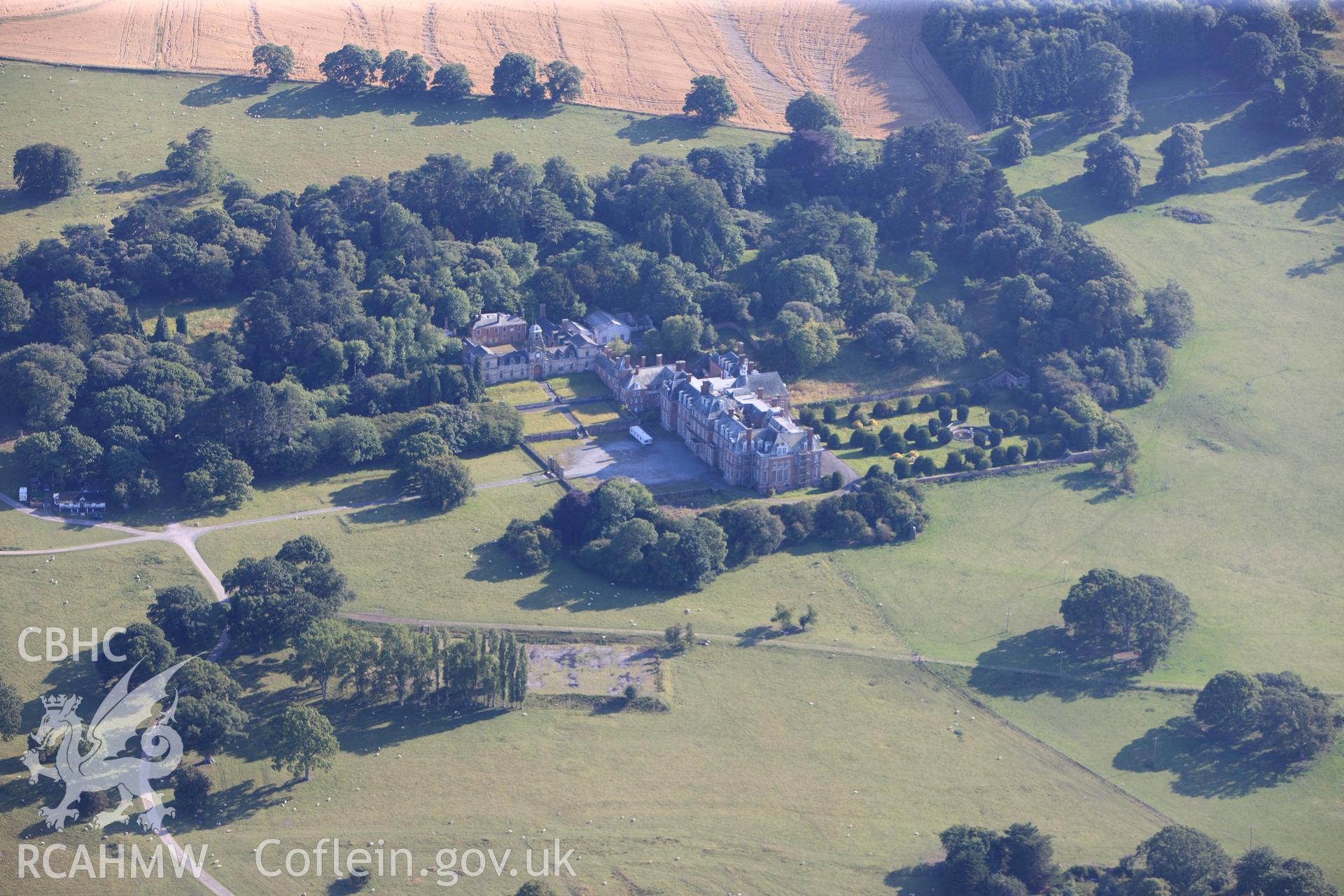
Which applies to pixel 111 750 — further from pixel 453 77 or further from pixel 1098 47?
pixel 1098 47

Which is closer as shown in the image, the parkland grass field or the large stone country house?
the parkland grass field

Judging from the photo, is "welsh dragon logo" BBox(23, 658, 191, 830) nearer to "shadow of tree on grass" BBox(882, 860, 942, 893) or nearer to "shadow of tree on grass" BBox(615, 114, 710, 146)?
"shadow of tree on grass" BBox(882, 860, 942, 893)

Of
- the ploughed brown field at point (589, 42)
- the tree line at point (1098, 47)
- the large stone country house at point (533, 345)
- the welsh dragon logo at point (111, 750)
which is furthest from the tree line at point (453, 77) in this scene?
the welsh dragon logo at point (111, 750)

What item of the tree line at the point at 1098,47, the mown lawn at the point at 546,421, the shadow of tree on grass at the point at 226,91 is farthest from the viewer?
the tree line at the point at 1098,47

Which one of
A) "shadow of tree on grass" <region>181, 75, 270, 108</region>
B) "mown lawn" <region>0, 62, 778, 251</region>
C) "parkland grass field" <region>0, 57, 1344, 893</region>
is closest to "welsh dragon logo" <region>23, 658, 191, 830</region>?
"parkland grass field" <region>0, 57, 1344, 893</region>

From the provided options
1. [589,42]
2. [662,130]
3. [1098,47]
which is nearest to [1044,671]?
[662,130]

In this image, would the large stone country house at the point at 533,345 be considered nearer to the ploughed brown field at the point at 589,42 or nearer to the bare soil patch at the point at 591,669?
the bare soil patch at the point at 591,669

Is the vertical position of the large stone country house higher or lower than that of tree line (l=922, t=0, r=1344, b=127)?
lower

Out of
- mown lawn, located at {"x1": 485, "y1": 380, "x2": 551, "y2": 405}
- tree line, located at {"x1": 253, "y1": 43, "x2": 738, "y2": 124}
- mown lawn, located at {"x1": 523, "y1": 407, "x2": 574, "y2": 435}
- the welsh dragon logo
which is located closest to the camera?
the welsh dragon logo
